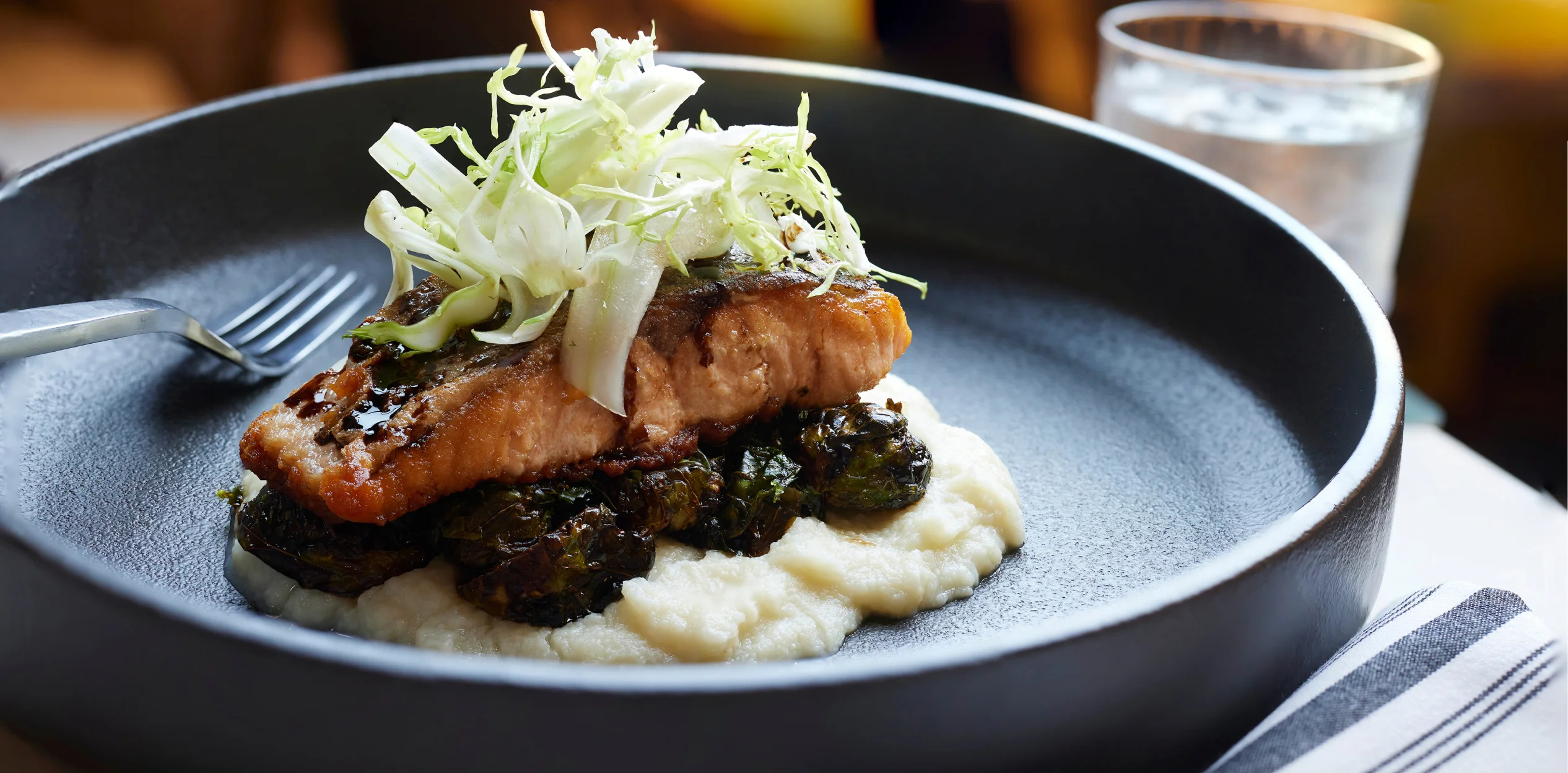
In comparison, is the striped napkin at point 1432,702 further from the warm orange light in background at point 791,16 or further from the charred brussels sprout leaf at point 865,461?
the warm orange light in background at point 791,16

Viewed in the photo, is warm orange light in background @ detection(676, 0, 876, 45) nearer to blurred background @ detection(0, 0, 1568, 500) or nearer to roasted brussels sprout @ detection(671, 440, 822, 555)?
blurred background @ detection(0, 0, 1568, 500)

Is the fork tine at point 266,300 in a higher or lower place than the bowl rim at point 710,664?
lower

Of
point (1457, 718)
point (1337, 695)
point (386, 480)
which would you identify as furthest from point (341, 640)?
point (1457, 718)

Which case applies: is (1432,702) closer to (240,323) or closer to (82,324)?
(82,324)

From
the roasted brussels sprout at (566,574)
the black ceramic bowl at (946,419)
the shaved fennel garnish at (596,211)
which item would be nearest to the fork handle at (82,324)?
the black ceramic bowl at (946,419)

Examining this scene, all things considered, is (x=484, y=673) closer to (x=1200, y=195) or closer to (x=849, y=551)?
(x=849, y=551)

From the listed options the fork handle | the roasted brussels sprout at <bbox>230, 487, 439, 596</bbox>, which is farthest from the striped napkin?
the fork handle
